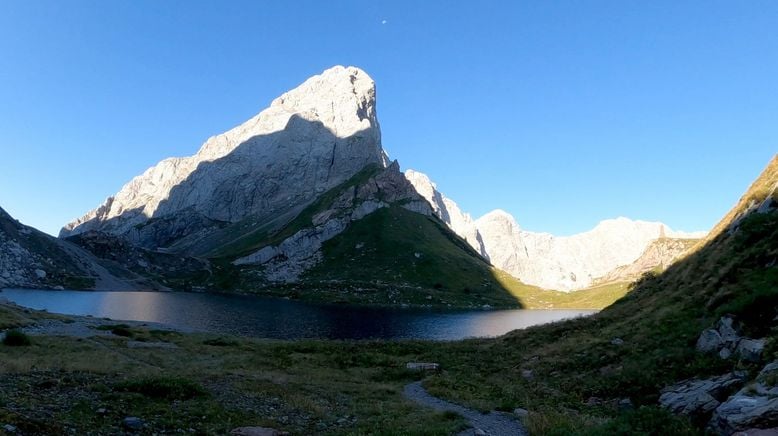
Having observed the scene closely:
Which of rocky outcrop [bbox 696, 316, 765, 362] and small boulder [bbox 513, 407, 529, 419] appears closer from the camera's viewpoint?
rocky outcrop [bbox 696, 316, 765, 362]

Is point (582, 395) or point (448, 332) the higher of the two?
point (582, 395)

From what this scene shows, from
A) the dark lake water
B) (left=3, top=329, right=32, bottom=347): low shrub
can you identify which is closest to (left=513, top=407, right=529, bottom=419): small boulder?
(left=3, top=329, right=32, bottom=347): low shrub

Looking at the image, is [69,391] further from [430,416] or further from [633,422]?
[633,422]

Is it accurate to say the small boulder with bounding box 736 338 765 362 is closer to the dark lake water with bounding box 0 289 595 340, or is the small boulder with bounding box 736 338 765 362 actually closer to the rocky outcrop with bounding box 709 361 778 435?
the rocky outcrop with bounding box 709 361 778 435

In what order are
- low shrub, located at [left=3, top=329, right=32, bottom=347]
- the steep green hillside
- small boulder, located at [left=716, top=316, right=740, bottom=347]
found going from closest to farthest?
the steep green hillside → small boulder, located at [left=716, top=316, right=740, bottom=347] → low shrub, located at [left=3, top=329, right=32, bottom=347]

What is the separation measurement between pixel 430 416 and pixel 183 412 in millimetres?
12459

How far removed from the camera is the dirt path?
879 inches

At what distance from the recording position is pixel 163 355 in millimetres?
47969

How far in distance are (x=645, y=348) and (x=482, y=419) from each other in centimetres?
1576

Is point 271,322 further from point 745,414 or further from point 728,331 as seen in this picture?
point 745,414

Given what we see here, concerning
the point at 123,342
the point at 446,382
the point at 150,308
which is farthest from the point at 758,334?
the point at 150,308

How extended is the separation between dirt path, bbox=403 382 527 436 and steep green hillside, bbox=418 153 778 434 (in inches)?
43.6

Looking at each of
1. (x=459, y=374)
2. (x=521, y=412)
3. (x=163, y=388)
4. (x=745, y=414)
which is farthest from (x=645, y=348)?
(x=163, y=388)

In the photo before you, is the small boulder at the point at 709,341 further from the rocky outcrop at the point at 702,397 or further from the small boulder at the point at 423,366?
the small boulder at the point at 423,366
